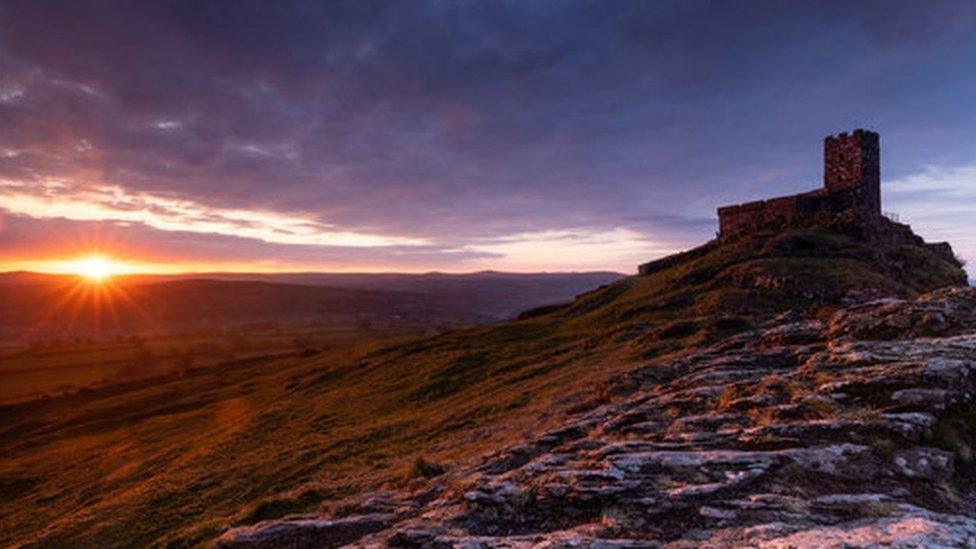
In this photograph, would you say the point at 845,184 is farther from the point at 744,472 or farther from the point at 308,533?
the point at 308,533

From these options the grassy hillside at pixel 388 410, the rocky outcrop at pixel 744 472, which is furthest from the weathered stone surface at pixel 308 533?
the grassy hillside at pixel 388 410

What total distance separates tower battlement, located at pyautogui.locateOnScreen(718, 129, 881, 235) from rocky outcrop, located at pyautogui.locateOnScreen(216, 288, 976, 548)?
1512 inches

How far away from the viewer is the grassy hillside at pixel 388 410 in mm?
23250

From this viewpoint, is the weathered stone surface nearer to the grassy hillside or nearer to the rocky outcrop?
the rocky outcrop

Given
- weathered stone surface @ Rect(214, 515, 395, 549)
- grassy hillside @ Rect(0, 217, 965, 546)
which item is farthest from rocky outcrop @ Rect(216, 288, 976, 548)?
grassy hillside @ Rect(0, 217, 965, 546)

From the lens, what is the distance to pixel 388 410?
116ft

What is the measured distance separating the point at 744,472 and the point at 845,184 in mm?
52410

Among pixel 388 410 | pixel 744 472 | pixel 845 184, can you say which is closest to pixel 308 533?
pixel 744 472

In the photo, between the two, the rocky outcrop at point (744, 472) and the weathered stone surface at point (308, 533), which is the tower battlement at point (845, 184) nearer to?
the rocky outcrop at point (744, 472)

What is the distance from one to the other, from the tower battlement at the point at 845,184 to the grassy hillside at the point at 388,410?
5558mm

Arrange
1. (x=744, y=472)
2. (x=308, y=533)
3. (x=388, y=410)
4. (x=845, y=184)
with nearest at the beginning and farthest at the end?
(x=744, y=472)
(x=308, y=533)
(x=388, y=410)
(x=845, y=184)

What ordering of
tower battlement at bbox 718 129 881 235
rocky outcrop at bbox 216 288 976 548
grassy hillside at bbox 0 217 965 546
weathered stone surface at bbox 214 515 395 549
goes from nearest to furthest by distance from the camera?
rocky outcrop at bbox 216 288 976 548 → weathered stone surface at bbox 214 515 395 549 → grassy hillside at bbox 0 217 965 546 → tower battlement at bbox 718 129 881 235

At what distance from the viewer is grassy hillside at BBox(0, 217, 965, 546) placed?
23.2 metres

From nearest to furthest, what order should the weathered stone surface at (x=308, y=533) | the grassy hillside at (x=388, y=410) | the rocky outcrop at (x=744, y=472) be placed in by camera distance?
the rocky outcrop at (x=744, y=472)
the weathered stone surface at (x=308, y=533)
the grassy hillside at (x=388, y=410)
